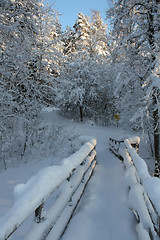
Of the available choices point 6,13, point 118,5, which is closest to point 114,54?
point 118,5

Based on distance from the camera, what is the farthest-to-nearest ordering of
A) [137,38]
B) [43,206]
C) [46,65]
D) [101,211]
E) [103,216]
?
1. [46,65]
2. [137,38]
3. [101,211]
4. [103,216]
5. [43,206]

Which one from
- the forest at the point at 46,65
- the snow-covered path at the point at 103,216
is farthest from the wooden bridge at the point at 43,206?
the forest at the point at 46,65

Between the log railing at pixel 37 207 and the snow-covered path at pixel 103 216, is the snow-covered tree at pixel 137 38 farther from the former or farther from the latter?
the log railing at pixel 37 207

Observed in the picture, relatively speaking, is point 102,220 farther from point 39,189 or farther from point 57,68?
point 57,68

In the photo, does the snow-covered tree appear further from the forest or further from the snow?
the snow

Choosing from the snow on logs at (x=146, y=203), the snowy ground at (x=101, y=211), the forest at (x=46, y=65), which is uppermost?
the forest at (x=46, y=65)

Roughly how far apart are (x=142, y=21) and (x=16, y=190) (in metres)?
10.1

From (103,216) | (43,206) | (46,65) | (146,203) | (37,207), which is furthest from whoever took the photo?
(46,65)

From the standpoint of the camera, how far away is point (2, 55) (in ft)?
19.8

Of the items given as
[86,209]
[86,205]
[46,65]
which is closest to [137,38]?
[46,65]

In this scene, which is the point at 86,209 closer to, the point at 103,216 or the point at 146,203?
the point at 103,216

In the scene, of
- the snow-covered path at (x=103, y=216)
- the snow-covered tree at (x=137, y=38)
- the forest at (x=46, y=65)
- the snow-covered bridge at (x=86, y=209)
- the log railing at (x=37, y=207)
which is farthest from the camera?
the snow-covered tree at (x=137, y=38)

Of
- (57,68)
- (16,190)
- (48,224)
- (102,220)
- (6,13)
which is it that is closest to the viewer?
(16,190)

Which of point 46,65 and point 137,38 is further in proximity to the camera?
point 46,65
